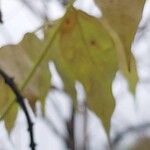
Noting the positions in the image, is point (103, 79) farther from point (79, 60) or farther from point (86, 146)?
point (86, 146)

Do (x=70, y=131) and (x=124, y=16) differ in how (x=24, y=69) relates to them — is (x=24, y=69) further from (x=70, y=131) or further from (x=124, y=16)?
(x=70, y=131)

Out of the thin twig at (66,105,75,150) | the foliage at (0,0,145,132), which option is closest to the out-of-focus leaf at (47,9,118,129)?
the foliage at (0,0,145,132)

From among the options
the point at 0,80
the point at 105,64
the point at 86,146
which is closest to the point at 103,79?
the point at 105,64

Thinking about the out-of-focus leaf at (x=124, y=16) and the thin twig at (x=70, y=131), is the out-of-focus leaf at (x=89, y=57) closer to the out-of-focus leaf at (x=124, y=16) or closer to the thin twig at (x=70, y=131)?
the out-of-focus leaf at (x=124, y=16)

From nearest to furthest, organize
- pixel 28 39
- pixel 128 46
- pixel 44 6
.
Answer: pixel 128 46, pixel 28 39, pixel 44 6

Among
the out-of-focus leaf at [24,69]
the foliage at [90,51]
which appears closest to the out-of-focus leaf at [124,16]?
the foliage at [90,51]

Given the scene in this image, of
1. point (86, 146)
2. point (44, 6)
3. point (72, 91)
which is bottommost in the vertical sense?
point (86, 146)

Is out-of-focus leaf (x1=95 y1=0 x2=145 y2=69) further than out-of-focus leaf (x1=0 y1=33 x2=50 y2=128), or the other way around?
out-of-focus leaf (x1=0 y1=33 x2=50 y2=128)

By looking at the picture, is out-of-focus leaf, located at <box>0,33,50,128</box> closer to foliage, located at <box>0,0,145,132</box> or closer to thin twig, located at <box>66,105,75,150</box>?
foliage, located at <box>0,0,145,132</box>
